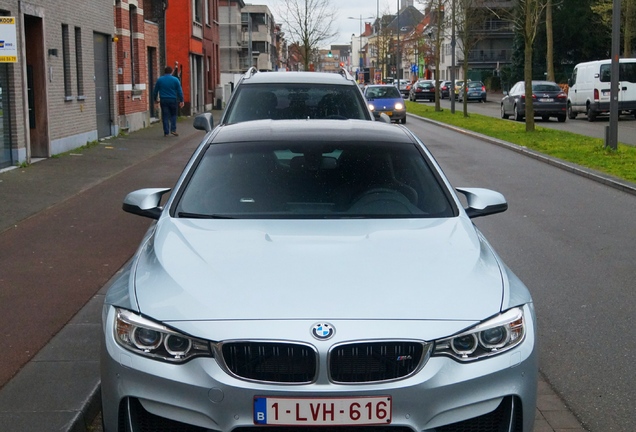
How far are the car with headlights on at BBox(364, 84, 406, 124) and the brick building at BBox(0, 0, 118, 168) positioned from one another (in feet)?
40.4

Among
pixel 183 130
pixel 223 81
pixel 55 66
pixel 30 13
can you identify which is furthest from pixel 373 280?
pixel 223 81

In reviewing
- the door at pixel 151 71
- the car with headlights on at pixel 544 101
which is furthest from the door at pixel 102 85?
the car with headlights on at pixel 544 101

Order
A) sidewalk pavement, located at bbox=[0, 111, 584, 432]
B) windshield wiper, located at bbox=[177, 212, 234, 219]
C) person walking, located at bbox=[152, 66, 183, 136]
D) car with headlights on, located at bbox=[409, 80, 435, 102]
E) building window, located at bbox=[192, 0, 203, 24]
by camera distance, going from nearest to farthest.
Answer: sidewalk pavement, located at bbox=[0, 111, 584, 432] → windshield wiper, located at bbox=[177, 212, 234, 219] → person walking, located at bbox=[152, 66, 183, 136] → building window, located at bbox=[192, 0, 203, 24] → car with headlights on, located at bbox=[409, 80, 435, 102]

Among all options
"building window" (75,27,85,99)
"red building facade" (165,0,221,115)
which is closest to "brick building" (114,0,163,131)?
"building window" (75,27,85,99)

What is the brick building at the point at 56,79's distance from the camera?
56.4 ft

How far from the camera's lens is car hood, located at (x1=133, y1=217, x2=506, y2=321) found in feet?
11.7

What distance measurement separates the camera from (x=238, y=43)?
8669 centimetres

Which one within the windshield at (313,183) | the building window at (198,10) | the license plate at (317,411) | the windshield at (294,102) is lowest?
the license plate at (317,411)

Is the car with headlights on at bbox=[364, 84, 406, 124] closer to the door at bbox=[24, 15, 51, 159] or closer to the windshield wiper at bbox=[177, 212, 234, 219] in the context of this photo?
the door at bbox=[24, 15, 51, 159]

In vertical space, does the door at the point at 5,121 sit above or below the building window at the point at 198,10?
below

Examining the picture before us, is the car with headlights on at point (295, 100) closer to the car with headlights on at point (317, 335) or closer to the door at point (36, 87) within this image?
the car with headlights on at point (317, 335)

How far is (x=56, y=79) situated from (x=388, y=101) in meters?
17.9

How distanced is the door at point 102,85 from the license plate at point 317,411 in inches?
861

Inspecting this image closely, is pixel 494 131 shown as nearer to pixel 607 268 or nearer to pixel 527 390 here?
pixel 607 268
